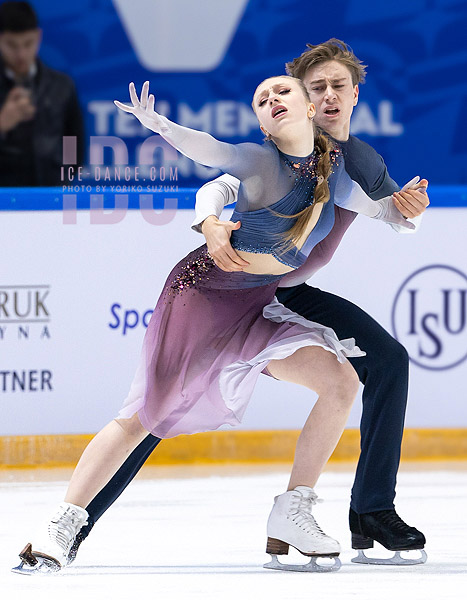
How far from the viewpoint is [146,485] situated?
3689 mm

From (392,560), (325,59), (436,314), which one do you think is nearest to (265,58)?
(436,314)

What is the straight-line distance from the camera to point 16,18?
225 inches

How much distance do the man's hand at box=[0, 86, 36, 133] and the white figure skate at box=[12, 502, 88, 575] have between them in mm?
3509

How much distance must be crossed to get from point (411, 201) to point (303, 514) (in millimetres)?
739

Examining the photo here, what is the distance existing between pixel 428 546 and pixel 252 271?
866 mm

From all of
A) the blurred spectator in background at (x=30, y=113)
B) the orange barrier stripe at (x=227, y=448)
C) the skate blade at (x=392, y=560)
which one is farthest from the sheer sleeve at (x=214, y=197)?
the blurred spectator in background at (x=30, y=113)

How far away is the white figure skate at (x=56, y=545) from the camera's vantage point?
2330mm

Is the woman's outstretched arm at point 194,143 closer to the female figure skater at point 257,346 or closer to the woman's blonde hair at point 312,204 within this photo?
A: the female figure skater at point 257,346

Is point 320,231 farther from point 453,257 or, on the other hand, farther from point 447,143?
point 447,143

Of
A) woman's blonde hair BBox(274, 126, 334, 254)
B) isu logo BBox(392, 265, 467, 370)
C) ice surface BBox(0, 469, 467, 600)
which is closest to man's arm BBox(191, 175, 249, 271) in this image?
woman's blonde hair BBox(274, 126, 334, 254)

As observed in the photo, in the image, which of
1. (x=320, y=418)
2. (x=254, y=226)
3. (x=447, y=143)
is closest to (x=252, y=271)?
(x=254, y=226)

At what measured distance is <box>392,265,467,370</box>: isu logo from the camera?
4133 mm

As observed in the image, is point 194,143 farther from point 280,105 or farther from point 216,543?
point 216,543

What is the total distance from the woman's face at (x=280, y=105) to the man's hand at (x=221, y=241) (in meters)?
0.23
